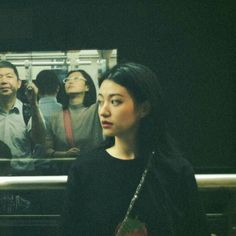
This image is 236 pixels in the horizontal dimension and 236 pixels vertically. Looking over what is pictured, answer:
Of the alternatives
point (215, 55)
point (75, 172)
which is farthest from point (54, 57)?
point (75, 172)

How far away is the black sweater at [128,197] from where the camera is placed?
5.79ft

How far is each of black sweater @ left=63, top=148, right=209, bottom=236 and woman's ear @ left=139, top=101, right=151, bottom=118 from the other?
200mm

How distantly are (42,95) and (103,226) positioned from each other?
4.51 feet

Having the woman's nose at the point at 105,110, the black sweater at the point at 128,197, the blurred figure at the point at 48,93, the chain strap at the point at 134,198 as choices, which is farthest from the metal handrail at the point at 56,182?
the blurred figure at the point at 48,93

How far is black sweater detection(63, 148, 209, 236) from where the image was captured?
1.76 meters

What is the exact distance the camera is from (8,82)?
116 inches

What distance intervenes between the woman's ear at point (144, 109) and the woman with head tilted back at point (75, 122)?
1056mm

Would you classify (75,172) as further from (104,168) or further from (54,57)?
(54,57)

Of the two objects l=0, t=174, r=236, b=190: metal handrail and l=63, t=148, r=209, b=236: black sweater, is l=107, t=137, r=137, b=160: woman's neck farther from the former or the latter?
l=0, t=174, r=236, b=190: metal handrail

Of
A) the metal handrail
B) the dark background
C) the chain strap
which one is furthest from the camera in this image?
the dark background

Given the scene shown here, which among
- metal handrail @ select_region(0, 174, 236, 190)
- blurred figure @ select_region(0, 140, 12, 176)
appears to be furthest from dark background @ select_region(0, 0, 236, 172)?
metal handrail @ select_region(0, 174, 236, 190)

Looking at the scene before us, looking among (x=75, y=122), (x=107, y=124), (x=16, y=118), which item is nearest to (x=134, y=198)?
(x=107, y=124)

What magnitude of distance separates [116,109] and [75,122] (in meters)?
1.20

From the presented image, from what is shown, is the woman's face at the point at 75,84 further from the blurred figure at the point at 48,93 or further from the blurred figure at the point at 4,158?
the blurred figure at the point at 4,158
